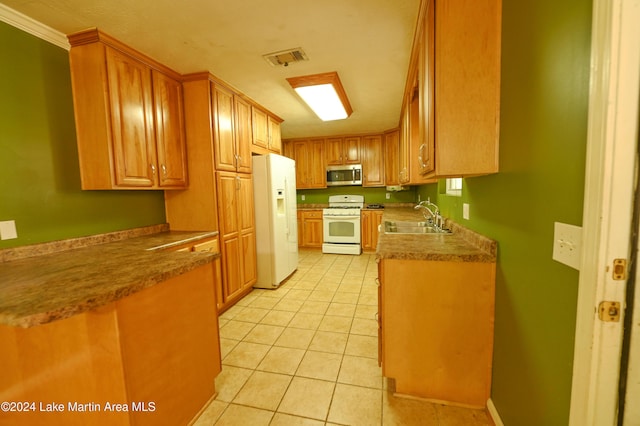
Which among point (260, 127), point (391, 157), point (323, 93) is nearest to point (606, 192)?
point (323, 93)

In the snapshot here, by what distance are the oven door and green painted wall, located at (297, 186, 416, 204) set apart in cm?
87

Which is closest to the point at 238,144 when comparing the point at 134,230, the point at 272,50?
the point at 272,50

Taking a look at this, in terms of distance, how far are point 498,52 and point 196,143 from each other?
2471 millimetres

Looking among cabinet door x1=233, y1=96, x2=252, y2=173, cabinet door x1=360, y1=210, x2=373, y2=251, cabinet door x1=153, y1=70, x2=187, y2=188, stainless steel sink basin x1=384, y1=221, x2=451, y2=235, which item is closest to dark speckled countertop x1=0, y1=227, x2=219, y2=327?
cabinet door x1=153, y1=70, x2=187, y2=188

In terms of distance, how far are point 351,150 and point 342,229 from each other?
1645 mm

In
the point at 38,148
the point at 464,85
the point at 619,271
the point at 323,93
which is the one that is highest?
the point at 323,93

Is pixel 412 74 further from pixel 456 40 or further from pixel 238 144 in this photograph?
pixel 238 144

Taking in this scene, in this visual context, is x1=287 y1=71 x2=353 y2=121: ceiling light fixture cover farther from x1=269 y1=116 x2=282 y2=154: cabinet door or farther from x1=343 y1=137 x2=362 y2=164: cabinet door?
x1=343 y1=137 x2=362 y2=164: cabinet door

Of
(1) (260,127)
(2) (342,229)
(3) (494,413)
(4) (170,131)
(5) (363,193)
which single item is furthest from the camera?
(5) (363,193)

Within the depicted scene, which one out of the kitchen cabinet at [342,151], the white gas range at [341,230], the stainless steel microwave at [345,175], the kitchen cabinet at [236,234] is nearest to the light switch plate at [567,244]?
the kitchen cabinet at [236,234]

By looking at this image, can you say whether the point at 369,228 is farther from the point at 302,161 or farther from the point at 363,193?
the point at 302,161

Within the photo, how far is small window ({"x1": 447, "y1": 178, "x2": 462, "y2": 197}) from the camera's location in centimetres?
199

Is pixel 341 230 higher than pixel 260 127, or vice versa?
pixel 260 127

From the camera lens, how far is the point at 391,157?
4.93 m
